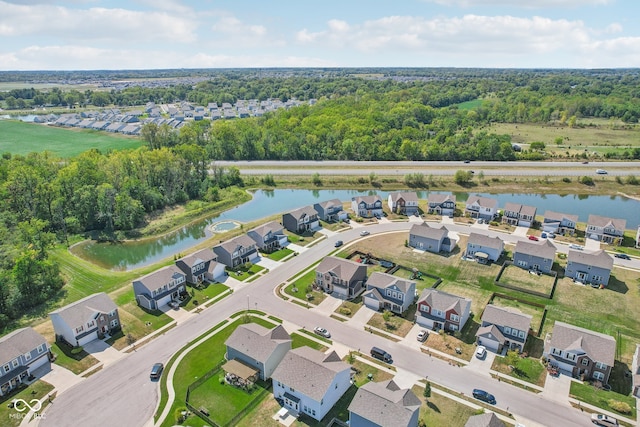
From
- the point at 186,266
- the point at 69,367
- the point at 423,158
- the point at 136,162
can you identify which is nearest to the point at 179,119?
the point at 136,162

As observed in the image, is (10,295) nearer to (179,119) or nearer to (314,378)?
(314,378)

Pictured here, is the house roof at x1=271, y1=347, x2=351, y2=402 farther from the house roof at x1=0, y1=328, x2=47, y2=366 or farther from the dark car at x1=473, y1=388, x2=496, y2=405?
the house roof at x1=0, y1=328, x2=47, y2=366

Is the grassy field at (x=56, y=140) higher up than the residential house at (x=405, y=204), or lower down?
higher up

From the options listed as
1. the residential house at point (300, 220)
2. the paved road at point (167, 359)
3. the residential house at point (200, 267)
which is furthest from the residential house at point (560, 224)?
the residential house at point (200, 267)

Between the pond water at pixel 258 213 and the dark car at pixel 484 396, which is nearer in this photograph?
the dark car at pixel 484 396

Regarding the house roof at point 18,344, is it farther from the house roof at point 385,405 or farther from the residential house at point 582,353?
the residential house at point 582,353

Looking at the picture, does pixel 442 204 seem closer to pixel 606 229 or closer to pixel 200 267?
pixel 606 229
